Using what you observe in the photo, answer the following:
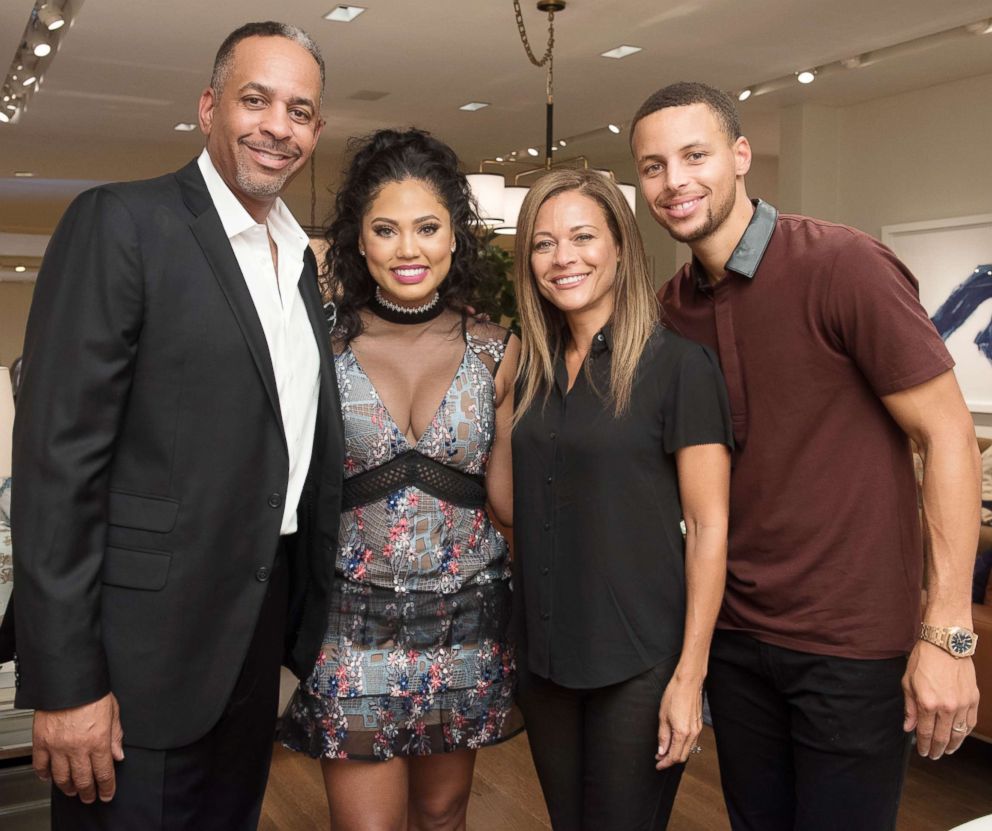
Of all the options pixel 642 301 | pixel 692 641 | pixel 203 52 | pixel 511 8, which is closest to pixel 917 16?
pixel 511 8

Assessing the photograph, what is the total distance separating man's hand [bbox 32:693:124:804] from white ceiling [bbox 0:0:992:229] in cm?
485

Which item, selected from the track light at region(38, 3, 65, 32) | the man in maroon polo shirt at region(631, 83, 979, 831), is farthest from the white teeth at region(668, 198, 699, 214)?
the track light at region(38, 3, 65, 32)

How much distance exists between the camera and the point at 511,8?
18.9 ft

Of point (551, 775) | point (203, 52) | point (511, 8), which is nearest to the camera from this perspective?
point (551, 775)

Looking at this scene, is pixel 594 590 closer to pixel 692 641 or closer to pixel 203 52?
pixel 692 641

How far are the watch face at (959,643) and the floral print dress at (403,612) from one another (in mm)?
861

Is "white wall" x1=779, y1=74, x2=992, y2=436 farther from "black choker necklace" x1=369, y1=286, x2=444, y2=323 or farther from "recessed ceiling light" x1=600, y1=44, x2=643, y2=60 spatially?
"black choker necklace" x1=369, y1=286, x2=444, y2=323

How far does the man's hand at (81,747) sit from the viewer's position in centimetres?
154

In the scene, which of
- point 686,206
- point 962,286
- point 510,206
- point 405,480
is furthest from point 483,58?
point 405,480

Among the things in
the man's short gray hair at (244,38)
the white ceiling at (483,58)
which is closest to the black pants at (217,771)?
the man's short gray hair at (244,38)

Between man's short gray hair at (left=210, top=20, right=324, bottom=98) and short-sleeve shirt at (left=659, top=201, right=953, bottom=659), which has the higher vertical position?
man's short gray hair at (left=210, top=20, right=324, bottom=98)

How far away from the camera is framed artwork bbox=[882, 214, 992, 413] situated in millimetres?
7520

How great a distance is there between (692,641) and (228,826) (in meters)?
0.88

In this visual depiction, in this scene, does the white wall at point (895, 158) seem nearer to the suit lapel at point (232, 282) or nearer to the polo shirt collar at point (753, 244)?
the polo shirt collar at point (753, 244)
